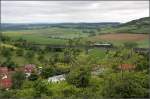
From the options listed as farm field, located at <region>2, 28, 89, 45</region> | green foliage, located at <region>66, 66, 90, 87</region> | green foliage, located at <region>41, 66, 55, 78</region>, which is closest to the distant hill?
green foliage, located at <region>66, 66, 90, 87</region>

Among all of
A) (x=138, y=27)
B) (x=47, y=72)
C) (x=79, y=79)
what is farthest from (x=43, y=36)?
(x=79, y=79)

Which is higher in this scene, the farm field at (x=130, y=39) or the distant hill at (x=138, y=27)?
the distant hill at (x=138, y=27)

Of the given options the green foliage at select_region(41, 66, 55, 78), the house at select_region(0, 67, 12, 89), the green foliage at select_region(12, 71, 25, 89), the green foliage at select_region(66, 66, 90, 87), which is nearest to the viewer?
the green foliage at select_region(66, 66, 90, 87)

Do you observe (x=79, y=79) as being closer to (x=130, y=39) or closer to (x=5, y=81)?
(x=5, y=81)

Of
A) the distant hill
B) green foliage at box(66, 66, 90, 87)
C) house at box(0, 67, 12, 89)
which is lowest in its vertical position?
house at box(0, 67, 12, 89)

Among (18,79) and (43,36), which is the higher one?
(43,36)

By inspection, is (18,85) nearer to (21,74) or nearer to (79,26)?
(21,74)

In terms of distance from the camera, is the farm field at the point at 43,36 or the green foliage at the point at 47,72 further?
the farm field at the point at 43,36

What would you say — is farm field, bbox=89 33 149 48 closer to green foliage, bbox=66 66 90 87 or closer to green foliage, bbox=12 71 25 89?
green foliage, bbox=66 66 90 87

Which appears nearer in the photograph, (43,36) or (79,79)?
(79,79)

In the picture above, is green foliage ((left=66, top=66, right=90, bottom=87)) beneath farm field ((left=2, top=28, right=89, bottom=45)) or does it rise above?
beneath

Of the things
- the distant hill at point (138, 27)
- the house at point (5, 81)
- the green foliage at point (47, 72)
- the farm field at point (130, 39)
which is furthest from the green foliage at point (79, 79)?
the farm field at point (130, 39)

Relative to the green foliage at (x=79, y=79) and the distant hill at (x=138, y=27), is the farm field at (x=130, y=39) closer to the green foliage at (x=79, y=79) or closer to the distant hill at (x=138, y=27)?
the distant hill at (x=138, y=27)
